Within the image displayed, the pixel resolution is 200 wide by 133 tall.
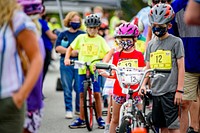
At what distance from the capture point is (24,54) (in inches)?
204

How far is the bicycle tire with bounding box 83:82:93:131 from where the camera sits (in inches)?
424

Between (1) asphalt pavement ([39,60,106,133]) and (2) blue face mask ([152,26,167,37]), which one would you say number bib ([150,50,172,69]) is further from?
(1) asphalt pavement ([39,60,106,133])

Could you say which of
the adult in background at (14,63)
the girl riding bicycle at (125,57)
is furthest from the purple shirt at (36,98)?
the girl riding bicycle at (125,57)

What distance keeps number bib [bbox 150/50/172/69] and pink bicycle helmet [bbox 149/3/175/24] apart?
1.20ft

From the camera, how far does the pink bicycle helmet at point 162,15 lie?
26.4 feet

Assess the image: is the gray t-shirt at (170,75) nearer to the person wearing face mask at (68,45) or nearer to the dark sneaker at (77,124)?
the dark sneaker at (77,124)

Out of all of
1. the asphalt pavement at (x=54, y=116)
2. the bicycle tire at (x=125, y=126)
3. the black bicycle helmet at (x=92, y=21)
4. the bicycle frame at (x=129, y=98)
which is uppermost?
the black bicycle helmet at (x=92, y=21)

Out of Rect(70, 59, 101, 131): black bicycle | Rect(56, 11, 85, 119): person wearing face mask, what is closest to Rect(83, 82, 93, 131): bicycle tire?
Rect(70, 59, 101, 131): black bicycle

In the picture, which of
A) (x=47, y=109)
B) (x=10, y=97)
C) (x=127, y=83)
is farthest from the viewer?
(x=47, y=109)

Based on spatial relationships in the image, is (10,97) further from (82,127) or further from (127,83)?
(82,127)

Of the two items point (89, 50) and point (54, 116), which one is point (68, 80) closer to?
point (54, 116)

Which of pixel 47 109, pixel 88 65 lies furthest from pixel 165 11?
pixel 47 109

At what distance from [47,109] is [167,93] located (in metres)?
6.33

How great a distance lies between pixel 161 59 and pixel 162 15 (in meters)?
0.53
